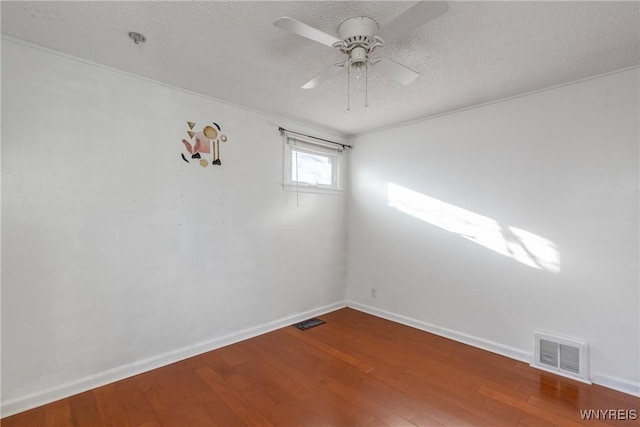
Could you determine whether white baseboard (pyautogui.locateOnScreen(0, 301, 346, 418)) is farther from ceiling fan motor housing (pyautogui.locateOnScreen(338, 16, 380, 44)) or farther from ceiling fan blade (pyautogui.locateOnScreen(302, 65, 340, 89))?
ceiling fan motor housing (pyautogui.locateOnScreen(338, 16, 380, 44))

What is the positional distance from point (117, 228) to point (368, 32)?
2294 mm

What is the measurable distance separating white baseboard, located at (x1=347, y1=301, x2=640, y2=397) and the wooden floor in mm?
69

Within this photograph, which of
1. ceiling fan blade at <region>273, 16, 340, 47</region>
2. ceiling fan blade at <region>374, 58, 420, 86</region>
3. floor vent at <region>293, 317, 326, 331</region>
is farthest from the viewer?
floor vent at <region>293, 317, 326, 331</region>

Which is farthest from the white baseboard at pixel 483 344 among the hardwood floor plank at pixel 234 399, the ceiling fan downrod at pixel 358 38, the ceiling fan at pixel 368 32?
→ the ceiling fan downrod at pixel 358 38

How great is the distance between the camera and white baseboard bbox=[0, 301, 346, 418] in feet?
6.29

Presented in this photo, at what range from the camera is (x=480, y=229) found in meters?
2.95

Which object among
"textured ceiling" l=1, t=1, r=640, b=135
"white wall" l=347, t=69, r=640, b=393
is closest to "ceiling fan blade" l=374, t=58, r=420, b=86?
"textured ceiling" l=1, t=1, r=640, b=135

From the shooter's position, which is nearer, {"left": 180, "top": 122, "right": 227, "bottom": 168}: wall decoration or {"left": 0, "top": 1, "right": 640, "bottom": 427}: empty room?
{"left": 0, "top": 1, "right": 640, "bottom": 427}: empty room

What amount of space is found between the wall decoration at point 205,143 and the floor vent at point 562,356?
3.37 metres

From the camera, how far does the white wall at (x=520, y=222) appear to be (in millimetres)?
2250

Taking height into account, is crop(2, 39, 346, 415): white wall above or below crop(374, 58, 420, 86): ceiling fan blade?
below

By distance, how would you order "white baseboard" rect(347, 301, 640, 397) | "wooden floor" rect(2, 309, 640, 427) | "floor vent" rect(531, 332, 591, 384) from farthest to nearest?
"floor vent" rect(531, 332, 591, 384)
"white baseboard" rect(347, 301, 640, 397)
"wooden floor" rect(2, 309, 640, 427)

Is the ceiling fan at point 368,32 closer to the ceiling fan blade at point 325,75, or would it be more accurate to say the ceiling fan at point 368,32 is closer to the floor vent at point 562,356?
the ceiling fan blade at point 325,75

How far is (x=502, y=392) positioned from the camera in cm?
216
